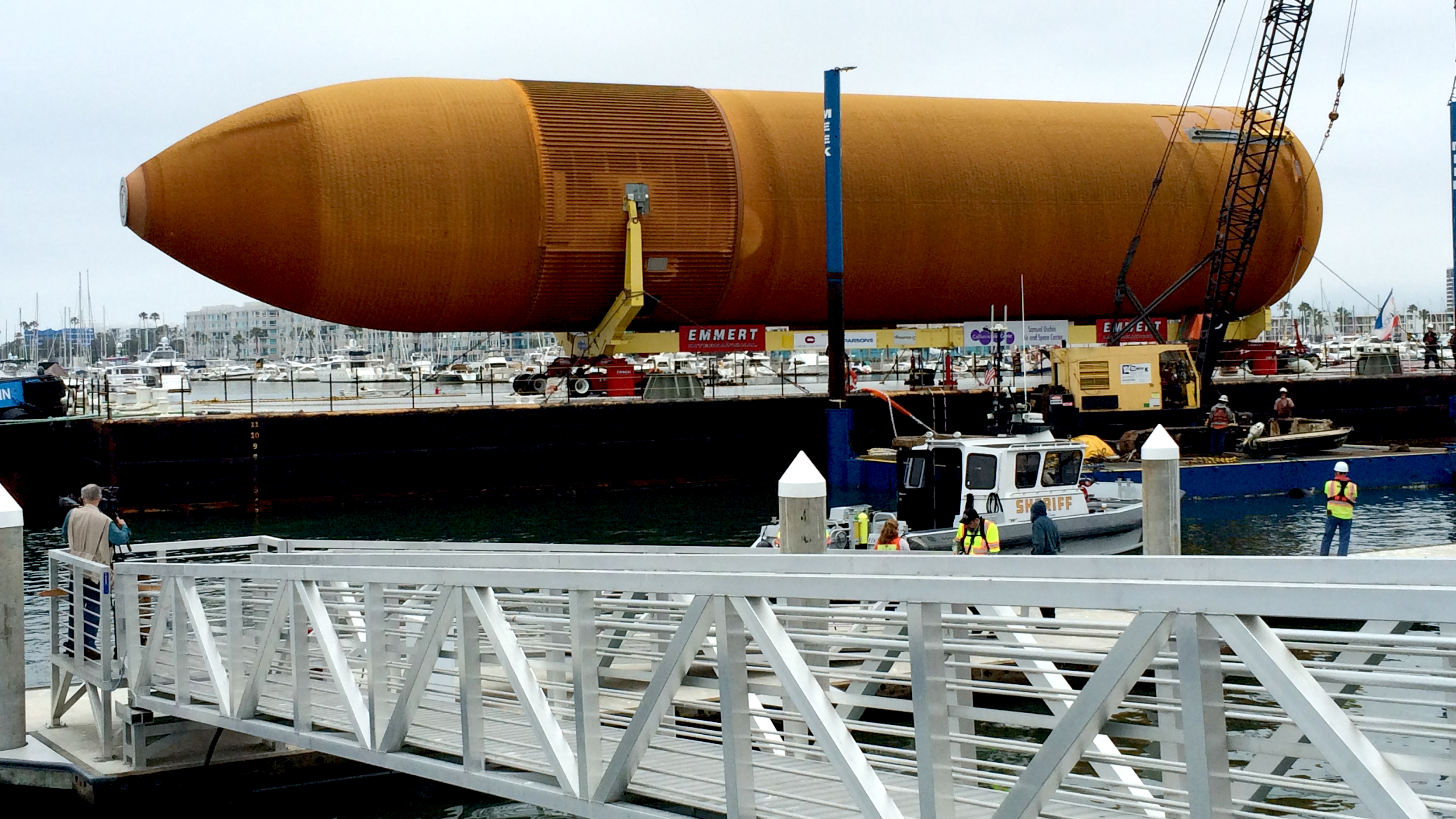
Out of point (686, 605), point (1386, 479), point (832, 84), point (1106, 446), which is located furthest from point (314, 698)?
point (1386, 479)

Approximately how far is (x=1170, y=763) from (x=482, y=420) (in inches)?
1266

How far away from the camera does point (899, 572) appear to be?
8.55m

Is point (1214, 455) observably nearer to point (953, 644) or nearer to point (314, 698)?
point (314, 698)

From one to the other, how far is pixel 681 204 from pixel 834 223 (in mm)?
4501

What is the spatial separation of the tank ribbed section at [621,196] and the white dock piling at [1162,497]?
23480mm

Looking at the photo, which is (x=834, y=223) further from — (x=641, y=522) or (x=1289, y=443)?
(x=1289, y=443)

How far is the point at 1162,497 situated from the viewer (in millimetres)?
15750

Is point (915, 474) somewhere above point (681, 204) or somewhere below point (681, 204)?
below

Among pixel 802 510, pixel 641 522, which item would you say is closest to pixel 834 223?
pixel 641 522

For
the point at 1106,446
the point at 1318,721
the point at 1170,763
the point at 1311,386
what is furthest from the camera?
the point at 1311,386

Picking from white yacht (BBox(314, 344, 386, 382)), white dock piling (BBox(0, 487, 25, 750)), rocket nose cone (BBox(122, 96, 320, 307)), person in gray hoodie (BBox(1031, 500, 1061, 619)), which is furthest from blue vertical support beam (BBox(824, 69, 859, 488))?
white yacht (BBox(314, 344, 386, 382))

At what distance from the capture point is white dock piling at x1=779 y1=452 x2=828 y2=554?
12.6 meters

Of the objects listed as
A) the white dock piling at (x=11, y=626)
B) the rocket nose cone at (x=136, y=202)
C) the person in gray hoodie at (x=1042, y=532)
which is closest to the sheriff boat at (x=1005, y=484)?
the person in gray hoodie at (x=1042, y=532)

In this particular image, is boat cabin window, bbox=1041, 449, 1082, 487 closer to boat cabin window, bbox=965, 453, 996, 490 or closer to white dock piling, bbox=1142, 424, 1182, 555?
boat cabin window, bbox=965, 453, 996, 490
